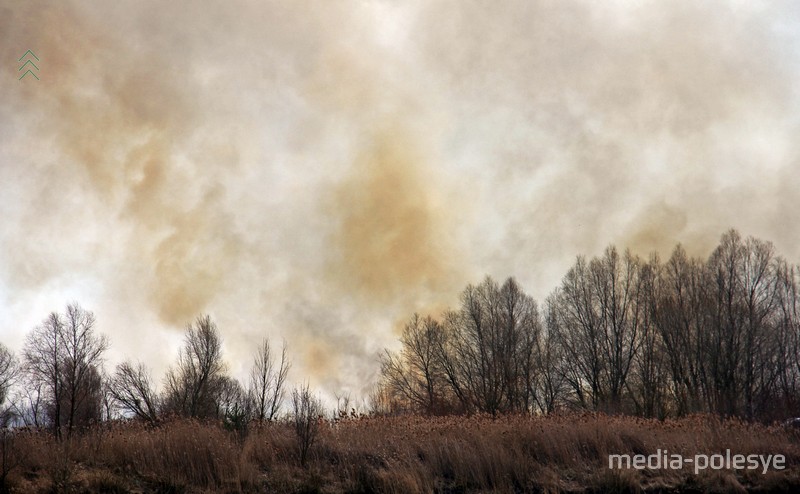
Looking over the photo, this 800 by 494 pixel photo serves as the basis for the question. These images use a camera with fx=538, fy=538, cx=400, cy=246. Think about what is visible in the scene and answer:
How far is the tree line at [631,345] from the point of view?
1575 inches

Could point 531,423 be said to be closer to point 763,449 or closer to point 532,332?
point 763,449

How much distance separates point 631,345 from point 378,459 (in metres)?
A: 36.2

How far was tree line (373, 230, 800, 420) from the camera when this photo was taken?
40000mm

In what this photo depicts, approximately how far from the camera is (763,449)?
1602 cm

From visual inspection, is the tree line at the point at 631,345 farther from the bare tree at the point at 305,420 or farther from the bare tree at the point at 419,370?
the bare tree at the point at 305,420

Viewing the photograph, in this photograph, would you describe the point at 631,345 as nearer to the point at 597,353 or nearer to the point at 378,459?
the point at 597,353

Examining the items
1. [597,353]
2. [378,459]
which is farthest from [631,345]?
[378,459]

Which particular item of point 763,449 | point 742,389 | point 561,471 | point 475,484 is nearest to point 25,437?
point 475,484

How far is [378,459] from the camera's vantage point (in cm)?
1330

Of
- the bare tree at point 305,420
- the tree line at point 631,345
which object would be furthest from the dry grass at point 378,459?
the tree line at point 631,345

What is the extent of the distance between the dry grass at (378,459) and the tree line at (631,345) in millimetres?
22582

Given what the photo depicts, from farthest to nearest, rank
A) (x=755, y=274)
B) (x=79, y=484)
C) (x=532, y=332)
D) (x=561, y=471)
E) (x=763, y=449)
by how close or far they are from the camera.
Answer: (x=532, y=332) → (x=755, y=274) → (x=763, y=449) → (x=561, y=471) → (x=79, y=484)

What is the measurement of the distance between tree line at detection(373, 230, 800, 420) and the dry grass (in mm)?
22582

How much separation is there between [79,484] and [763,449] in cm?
1810
